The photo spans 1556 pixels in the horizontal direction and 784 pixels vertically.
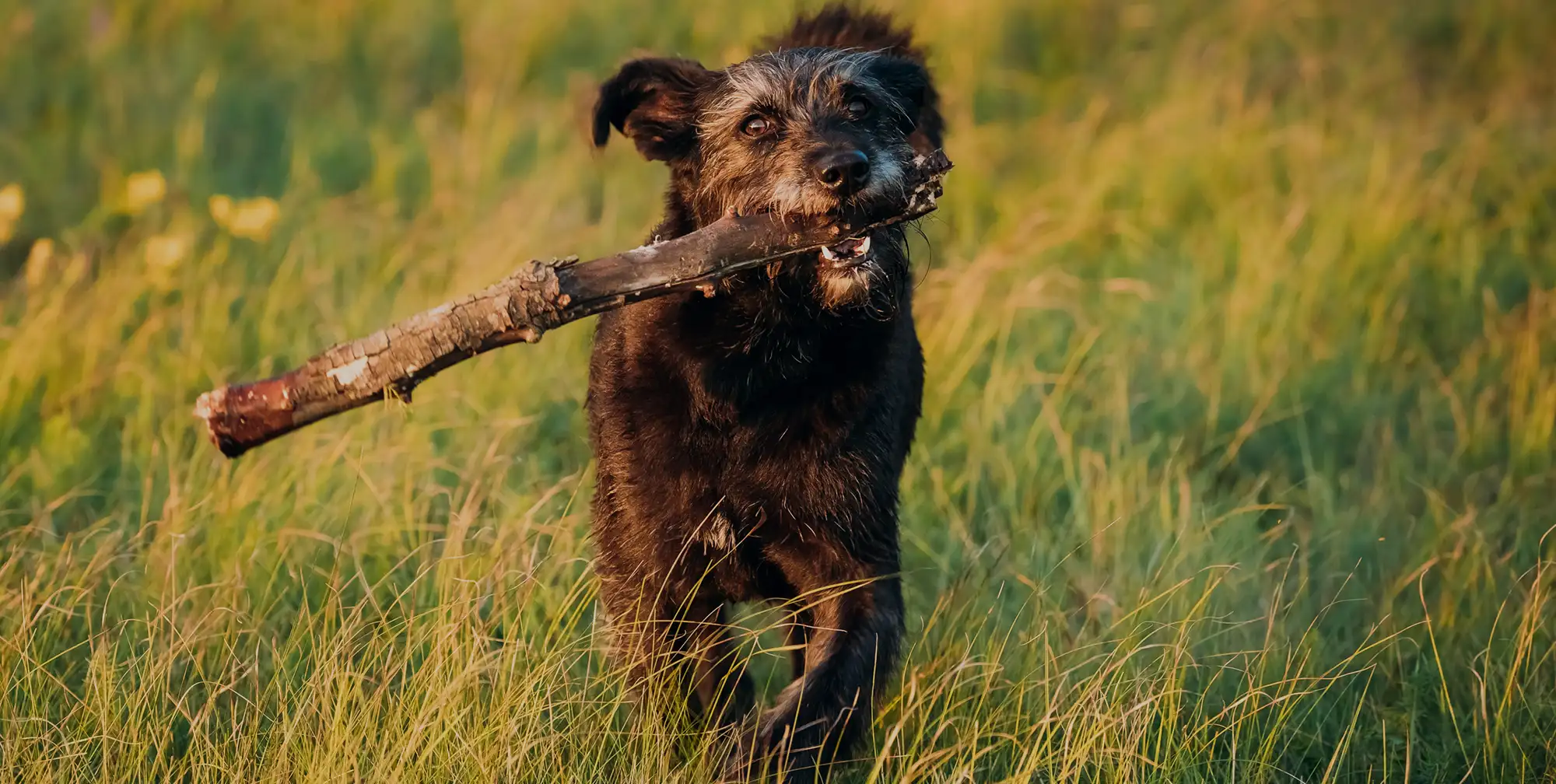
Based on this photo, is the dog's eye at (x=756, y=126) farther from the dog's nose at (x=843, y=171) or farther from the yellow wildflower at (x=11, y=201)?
the yellow wildflower at (x=11, y=201)

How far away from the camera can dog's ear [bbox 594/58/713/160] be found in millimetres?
3932

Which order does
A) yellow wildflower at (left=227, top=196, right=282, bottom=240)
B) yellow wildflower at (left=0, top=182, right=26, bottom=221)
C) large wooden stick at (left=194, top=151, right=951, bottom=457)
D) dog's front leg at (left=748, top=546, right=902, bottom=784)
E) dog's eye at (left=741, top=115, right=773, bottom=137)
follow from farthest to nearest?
yellow wildflower at (left=227, top=196, right=282, bottom=240) < yellow wildflower at (left=0, top=182, right=26, bottom=221) < dog's eye at (left=741, top=115, right=773, bottom=137) < dog's front leg at (left=748, top=546, right=902, bottom=784) < large wooden stick at (left=194, top=151, right=951, bottom=457)

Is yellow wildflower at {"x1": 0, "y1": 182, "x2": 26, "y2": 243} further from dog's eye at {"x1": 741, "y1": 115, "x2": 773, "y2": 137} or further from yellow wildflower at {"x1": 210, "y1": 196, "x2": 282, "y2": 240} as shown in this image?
dog's eye at {"x1": 741, "y1": 115, "x2": 773, "y2": 137}

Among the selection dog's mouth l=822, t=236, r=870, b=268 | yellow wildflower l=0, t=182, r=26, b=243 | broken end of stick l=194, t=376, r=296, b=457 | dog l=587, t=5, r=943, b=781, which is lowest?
dog l=587, t=5, r=943, b=781

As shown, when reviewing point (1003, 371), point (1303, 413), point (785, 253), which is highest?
point (785, 253)

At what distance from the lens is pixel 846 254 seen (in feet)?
11.1

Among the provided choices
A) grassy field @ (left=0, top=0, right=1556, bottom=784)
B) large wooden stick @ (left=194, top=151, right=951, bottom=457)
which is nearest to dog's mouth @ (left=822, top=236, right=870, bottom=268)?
large wooden stick @ (left=194, top=151, right=951, bottom=457)

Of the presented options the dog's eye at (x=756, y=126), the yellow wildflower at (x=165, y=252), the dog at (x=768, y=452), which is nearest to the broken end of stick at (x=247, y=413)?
the dog at (x=768, y=452)

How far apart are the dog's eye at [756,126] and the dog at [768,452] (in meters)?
0.07

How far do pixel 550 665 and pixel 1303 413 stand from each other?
308cm

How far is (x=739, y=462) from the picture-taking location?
11.4 feet

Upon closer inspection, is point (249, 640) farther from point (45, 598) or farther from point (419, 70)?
point (419, 70)

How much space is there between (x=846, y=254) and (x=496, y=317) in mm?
807

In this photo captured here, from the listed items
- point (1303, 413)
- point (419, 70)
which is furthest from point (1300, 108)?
point (419, 70)
